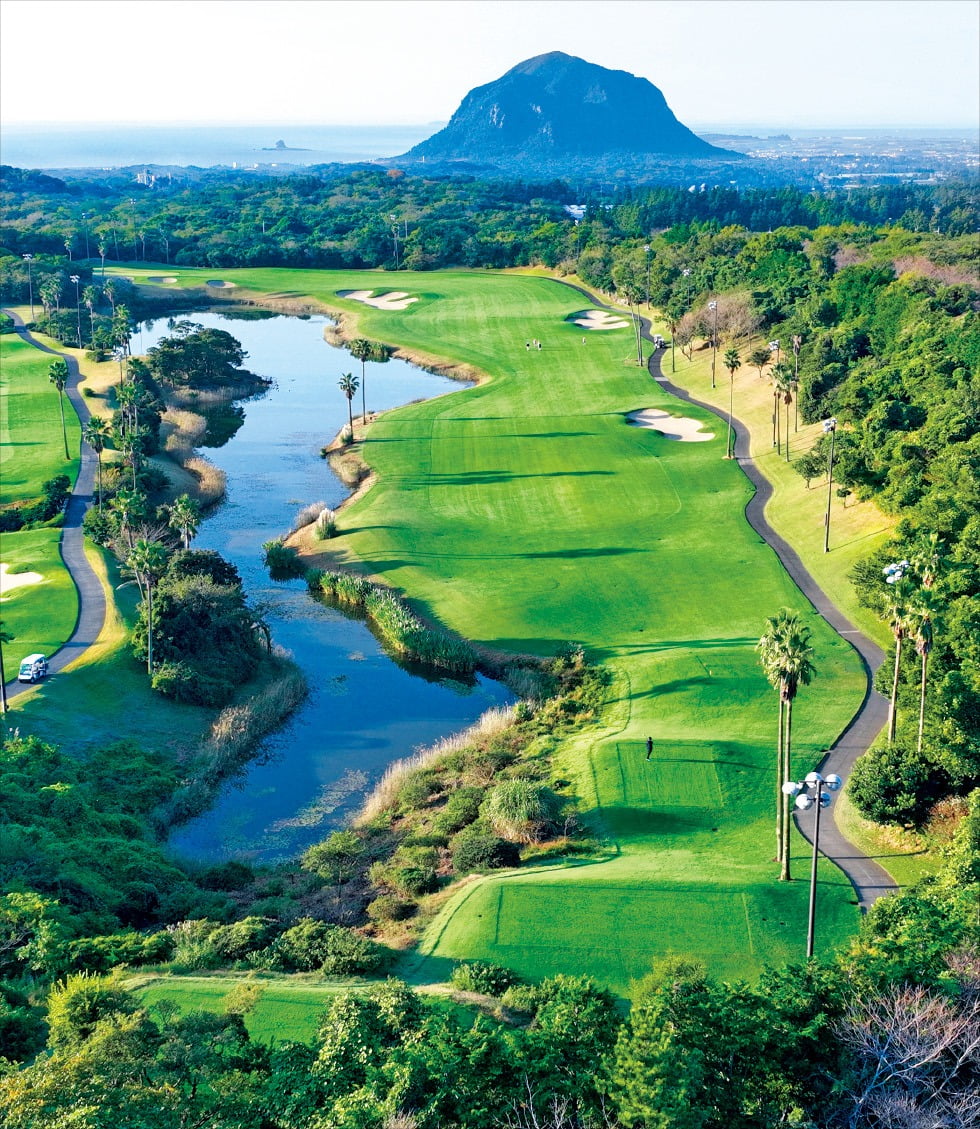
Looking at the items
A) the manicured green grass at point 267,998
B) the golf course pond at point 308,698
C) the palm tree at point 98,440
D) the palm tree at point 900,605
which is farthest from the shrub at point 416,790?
the palm tree at point 98,440

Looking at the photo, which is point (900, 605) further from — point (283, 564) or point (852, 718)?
point (283, 564)

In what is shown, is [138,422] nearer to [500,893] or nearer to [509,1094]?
[500,893]

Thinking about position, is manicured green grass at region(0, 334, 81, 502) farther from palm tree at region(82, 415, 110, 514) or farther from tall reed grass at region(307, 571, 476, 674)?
tall reed grass at region(307, 571, 476, 674)

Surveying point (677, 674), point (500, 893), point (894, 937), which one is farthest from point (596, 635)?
point (894, 937)

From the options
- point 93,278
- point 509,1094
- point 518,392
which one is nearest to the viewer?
point 509,1094

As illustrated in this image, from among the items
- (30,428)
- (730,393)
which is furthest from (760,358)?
(30,428)

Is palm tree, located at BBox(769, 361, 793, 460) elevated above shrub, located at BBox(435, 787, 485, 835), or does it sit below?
above

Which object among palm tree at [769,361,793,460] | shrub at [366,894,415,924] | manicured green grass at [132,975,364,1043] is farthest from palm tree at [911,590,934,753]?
palm tree at [769,361,793,460]
